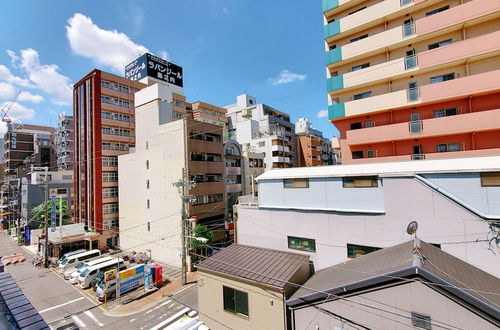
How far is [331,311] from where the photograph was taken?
31.4 feet

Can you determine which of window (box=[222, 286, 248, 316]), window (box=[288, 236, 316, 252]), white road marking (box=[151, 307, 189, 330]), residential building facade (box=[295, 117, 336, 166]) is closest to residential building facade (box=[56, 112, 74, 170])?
white road marking (box=[151, 307, 189, 330])

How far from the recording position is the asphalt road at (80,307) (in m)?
16.3

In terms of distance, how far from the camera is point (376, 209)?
1251 cm

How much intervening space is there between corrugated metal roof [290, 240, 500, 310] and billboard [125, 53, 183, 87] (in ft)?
153

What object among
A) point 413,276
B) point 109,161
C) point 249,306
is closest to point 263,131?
point 109,161

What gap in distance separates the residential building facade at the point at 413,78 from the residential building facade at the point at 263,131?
28.3m

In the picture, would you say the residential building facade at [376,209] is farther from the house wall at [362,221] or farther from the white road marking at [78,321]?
the white road marking at [78,321]

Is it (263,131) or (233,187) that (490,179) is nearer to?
(233,187)

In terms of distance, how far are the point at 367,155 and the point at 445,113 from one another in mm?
6537

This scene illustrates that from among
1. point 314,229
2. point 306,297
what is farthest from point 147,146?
point 306,297

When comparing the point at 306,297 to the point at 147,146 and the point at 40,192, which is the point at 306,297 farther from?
the point at 40,192

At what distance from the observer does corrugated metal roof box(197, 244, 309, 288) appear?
11750 millimetres

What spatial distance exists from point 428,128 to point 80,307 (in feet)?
102

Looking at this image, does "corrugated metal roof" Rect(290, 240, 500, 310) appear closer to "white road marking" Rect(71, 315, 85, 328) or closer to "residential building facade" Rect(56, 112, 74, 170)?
"white road marking" Rect(71, 315, 85, 328)
